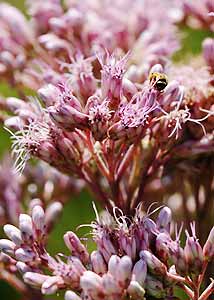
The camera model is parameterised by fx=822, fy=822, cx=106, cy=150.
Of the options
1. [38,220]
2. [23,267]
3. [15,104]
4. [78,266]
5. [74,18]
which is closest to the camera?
[78,266]

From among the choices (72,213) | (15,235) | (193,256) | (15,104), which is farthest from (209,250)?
(72,213)

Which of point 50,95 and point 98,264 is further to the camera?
point 50,95

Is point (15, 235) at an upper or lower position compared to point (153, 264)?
upper

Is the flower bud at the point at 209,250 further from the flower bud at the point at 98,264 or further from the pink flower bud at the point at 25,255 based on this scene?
the pink flower bud at the point at 25,255

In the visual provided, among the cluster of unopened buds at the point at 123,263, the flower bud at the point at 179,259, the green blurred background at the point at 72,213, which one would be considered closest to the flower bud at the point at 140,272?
the cluster of unopened buds at the point at 123,263

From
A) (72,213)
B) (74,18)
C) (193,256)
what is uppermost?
(74,18)

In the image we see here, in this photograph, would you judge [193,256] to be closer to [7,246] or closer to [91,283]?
[91,283]
